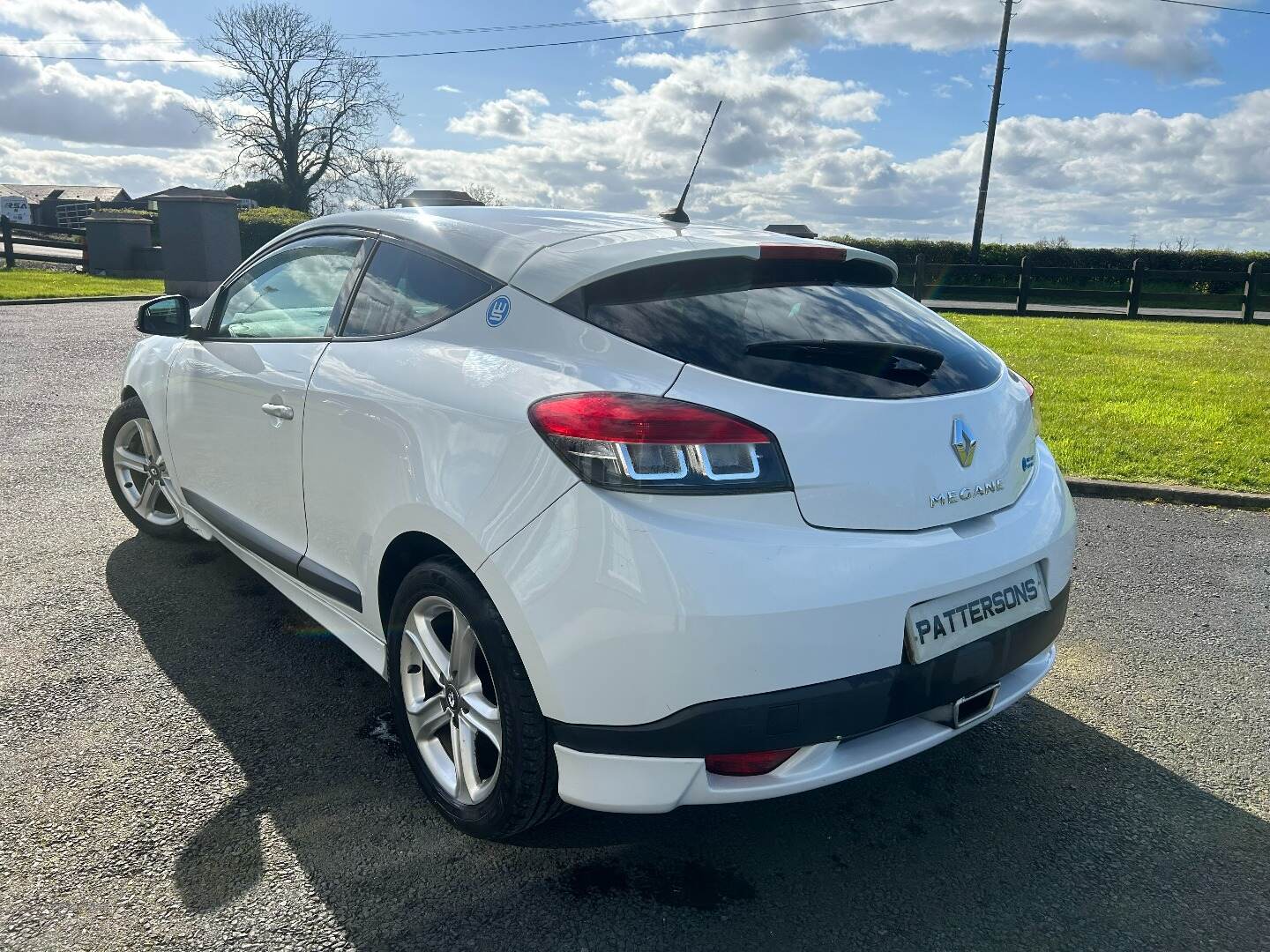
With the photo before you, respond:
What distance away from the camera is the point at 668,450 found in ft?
6.67

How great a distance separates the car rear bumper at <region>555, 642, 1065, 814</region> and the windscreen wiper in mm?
831

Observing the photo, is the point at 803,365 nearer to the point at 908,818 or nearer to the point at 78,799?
the point at 908,818

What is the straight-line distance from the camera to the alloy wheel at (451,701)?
2416mm

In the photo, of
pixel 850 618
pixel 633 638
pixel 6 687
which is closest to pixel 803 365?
pixel 850 618

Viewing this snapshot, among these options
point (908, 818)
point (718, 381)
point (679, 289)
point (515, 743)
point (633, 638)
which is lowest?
point (908, 818)

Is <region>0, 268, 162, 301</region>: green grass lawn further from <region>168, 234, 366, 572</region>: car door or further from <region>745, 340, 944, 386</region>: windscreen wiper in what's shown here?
<region>745, 340, 944, 386</region>: windscreen wiper

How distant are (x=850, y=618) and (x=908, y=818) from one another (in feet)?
3.07

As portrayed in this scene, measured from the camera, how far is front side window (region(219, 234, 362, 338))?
321 cm

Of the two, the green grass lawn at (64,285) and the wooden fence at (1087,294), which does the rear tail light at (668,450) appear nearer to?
the green grass lawn at (64,285)

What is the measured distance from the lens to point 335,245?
331 centimetres

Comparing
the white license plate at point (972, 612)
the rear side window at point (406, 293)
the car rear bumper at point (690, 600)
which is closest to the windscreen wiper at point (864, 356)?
the car rear bumper at point (690, 600)

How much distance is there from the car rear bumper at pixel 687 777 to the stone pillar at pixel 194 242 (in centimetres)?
1961

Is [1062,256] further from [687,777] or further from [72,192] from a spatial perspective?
[72,192]

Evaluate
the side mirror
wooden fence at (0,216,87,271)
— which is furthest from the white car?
wooden fence at (0,216,87,271)
